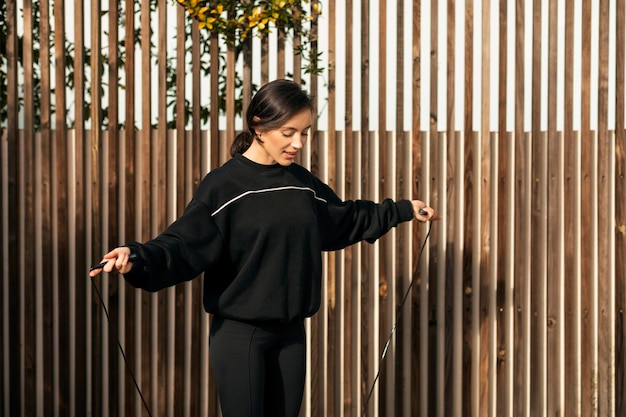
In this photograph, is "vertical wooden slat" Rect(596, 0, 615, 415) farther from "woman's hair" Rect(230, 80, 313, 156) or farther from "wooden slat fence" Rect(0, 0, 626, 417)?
"woman's hair" Rect(230, 80, 313, 156)

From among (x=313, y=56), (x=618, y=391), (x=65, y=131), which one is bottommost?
(x=618, y=391)

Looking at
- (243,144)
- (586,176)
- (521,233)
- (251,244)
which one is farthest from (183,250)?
(586,176)

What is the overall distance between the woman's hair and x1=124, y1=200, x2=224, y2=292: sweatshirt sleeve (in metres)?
0.37

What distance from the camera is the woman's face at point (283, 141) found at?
3.64m

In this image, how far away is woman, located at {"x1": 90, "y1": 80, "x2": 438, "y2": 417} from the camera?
3.62 metres

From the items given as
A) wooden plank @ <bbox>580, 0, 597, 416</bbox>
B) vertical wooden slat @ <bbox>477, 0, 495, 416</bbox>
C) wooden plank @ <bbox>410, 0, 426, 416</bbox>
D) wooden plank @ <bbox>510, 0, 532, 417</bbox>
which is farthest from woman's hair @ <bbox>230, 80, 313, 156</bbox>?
wooden plank @ <bbox>580, 0, 597, 416</bbox>

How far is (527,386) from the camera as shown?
5.02 m

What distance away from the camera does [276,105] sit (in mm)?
3631

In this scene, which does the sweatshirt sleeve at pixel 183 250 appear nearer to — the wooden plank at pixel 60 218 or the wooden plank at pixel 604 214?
the wooden plank at pixel 60 218

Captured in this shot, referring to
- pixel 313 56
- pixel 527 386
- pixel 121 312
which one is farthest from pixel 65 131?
pixel 527 386

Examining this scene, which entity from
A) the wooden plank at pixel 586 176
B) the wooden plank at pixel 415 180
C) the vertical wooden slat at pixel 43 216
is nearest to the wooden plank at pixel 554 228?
the wooden plank at pixel 586 176

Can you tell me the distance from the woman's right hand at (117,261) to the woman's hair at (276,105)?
2.36ft

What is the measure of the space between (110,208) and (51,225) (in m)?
0.31

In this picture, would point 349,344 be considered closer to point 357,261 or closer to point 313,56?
point 357,261
